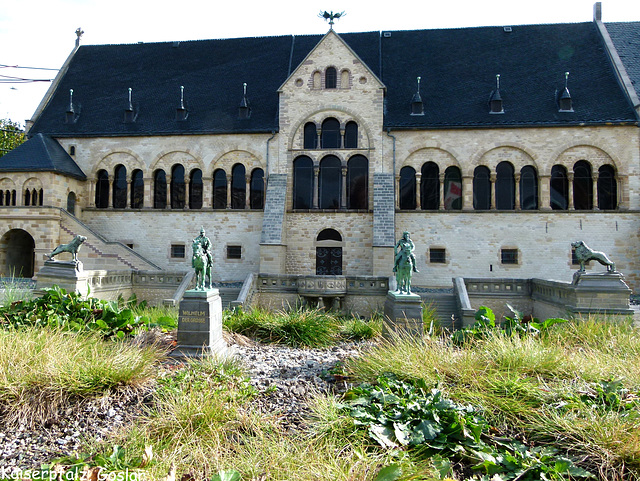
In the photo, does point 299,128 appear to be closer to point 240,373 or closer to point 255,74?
point 255,74

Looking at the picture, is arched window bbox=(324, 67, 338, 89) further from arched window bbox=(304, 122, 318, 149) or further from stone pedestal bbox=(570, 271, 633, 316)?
stone pedestal bbox=(570, 271, 633, 316)

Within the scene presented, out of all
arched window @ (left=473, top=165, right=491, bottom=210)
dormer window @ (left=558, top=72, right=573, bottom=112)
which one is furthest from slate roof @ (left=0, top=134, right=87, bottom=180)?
dormer window @ (left=558, top=72, right=573, bottom=112)

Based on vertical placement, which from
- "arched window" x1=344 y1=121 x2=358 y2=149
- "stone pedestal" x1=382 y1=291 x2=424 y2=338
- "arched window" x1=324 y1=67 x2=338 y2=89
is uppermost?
"arched window" x1=324 y1=67 x2=338 y2=89

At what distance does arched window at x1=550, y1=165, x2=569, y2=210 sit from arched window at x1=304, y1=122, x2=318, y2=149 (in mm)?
12752

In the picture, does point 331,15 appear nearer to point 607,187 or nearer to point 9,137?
point 607,187

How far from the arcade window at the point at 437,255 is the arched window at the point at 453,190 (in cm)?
242

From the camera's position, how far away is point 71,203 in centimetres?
2536

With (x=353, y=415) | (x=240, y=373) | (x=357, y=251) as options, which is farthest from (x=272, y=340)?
(x=357, y=251)

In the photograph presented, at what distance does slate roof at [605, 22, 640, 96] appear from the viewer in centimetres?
2427

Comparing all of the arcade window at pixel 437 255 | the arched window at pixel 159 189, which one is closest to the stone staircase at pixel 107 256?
the arched window at pixel 159 189

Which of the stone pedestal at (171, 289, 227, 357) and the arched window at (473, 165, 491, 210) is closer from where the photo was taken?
the stone pedestal at (171, 289, 227, 357)

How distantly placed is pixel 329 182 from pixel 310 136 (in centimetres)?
277

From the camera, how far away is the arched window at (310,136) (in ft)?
79.0

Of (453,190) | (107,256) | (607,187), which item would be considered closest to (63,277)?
(107,256)
